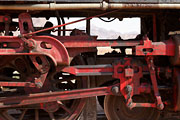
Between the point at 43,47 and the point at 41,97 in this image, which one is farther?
the point at 41,97

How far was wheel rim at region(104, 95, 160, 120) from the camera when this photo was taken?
3.72 meters

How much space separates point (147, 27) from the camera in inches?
169

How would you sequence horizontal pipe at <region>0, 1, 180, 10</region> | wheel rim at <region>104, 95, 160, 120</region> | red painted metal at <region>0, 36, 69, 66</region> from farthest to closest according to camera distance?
wheel rim at <region>104, 95, 160, 120</region>
red painted metal at <region>0, 36, 69, 66</region>
horizontal pipe at <region>0, 1, 180, 10</region>

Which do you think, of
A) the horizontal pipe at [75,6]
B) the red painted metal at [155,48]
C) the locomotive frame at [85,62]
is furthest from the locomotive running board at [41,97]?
the horizontal pipe at [75,6]

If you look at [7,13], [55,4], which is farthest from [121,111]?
[7,13]

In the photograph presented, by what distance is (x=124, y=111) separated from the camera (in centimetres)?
382

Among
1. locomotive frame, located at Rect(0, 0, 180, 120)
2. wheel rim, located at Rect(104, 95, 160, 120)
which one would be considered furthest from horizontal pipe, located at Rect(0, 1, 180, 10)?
wheel rim, located at Rect(104, 95, 160, 120)

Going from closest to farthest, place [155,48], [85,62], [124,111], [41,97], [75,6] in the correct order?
[75,6] < [155,48] < [41,97] < [85,62] < [124,111]

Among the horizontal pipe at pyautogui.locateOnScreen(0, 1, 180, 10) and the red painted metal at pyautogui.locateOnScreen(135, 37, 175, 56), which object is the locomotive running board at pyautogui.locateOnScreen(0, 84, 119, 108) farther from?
the horizontal pipe at pyautogui.locateOnScreen(0, 1, 180, 10)

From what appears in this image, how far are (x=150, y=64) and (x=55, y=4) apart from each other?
1.61 meters

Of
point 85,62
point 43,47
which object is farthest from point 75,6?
point 85,62

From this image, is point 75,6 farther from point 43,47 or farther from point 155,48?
point 155,48

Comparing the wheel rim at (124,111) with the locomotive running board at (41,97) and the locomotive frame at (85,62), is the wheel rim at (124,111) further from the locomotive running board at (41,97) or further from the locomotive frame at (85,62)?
the locomotive running board at (41,97)

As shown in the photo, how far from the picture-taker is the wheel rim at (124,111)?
372 centimetres
